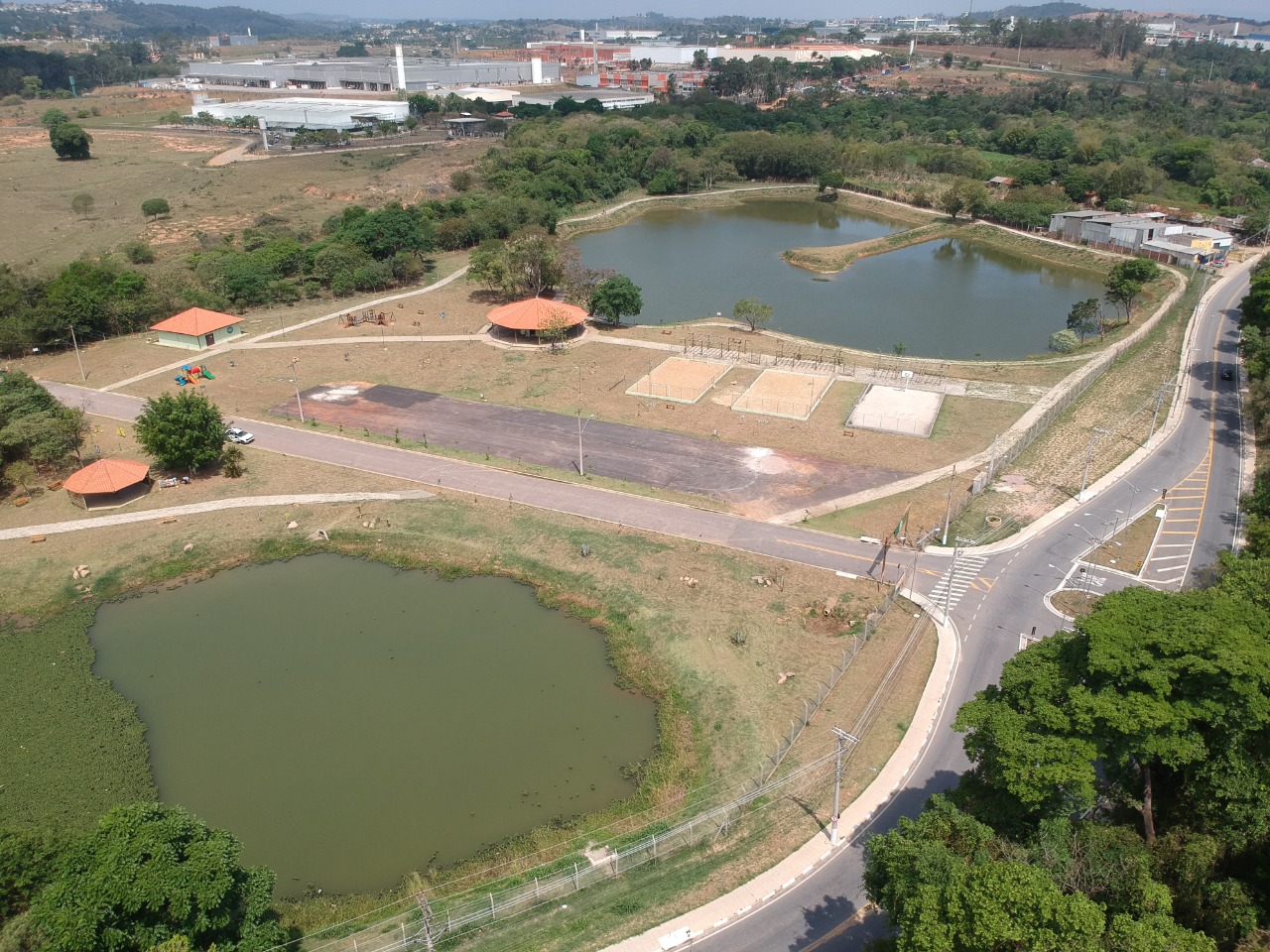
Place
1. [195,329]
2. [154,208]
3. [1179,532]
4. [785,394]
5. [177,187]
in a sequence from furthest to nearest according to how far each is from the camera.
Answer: [177,187] → [154,208] → [195,329] → [785,394] → [1179,532]

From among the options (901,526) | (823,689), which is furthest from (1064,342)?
(823,689)

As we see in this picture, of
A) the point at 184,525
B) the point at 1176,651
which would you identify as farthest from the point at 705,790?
the point at 184,525

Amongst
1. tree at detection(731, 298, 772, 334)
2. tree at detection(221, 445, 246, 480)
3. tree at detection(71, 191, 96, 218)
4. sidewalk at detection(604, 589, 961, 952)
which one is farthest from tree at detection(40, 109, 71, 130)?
sidewalk at detection(604, 589, 961, 952)

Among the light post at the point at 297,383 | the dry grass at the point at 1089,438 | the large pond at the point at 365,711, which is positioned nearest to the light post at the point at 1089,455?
the dry grass at the point at 1089,438

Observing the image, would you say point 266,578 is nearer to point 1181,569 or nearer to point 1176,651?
point 1176,651

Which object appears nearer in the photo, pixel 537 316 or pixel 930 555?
pixel 930 555

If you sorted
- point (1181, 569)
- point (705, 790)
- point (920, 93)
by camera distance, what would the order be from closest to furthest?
point (705, 790) → point (1181, 569) → point (920, 93)

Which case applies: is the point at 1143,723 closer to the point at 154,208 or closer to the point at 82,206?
the point at 154,208

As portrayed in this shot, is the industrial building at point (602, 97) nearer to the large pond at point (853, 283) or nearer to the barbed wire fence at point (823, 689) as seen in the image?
the large pond at point (853, 283)
